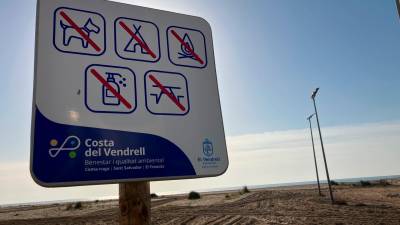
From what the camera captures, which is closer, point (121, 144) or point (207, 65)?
point (121, 144)

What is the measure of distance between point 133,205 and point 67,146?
23.3 inches

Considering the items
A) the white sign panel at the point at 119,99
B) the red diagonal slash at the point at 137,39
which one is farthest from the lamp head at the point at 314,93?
the red diagonal slash at the point at 137,39

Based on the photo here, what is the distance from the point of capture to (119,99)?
1984mm

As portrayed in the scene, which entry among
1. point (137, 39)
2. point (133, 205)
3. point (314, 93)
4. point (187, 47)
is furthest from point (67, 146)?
point (314, 93)

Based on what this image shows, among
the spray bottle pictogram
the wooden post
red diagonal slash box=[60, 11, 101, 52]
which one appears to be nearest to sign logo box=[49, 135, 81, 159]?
the spray bottle pictogram

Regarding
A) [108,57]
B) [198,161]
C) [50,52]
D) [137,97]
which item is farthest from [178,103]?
[50,52]

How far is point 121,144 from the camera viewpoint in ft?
→ 6.24

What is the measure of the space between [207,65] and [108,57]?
2.56ft

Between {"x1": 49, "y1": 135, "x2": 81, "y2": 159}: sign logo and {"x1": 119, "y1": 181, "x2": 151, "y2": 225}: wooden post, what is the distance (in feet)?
1.41

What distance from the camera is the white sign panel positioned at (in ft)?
5.91

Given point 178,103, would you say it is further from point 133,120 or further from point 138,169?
point 138,169

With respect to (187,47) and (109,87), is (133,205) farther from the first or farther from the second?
(187,47)

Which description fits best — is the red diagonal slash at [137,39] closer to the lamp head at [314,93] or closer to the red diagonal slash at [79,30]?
the red diagonal slash at [79,30]

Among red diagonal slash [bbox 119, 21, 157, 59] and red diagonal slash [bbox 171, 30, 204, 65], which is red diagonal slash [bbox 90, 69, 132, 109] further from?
red diagonal slash [bbox 171, 30, 204, 65]
